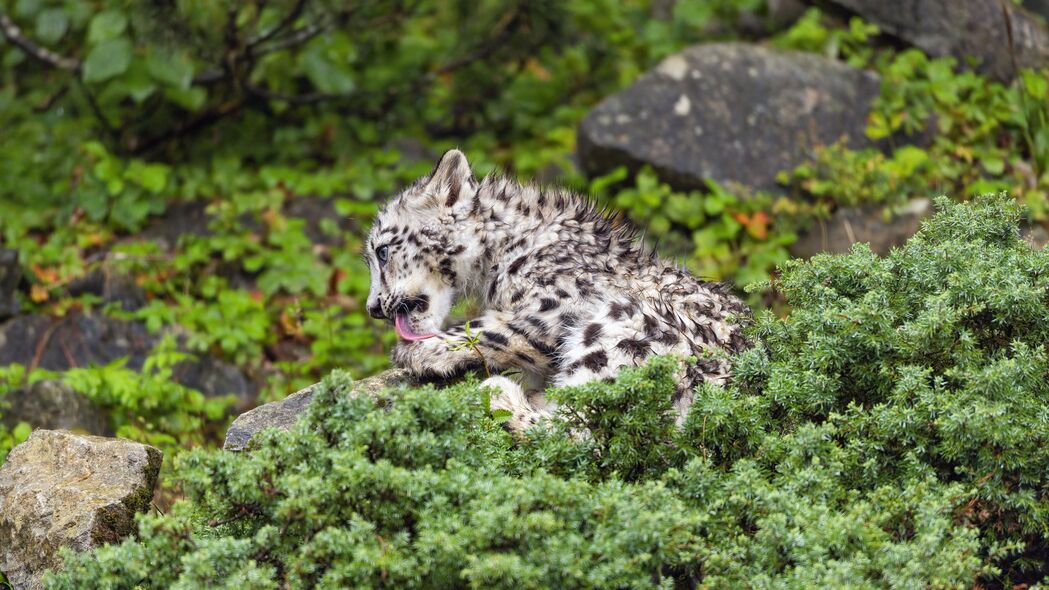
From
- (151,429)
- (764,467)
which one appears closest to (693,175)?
(151,429)

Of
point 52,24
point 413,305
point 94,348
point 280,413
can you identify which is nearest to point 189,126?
point 52,24

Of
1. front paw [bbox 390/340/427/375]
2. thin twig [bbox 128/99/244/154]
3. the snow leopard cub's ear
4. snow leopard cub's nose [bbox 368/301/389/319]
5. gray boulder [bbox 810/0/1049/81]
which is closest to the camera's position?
front paw [bbox 390/340/427/375]

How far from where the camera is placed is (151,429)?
823 centimetres

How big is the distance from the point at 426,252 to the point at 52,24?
19.4ft

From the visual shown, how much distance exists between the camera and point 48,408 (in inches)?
320

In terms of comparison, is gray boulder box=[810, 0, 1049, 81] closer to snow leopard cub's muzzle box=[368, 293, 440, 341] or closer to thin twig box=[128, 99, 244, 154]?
thin twig box=[128, 99, 244, 154]

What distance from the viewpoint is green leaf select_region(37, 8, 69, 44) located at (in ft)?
35.6

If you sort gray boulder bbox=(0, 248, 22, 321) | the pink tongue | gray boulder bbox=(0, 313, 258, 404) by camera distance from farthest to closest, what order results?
gray boulder bbox=(0, 248, 22, 321), gray boulder bbox=(0, 313, 258, 404), the pink tongue

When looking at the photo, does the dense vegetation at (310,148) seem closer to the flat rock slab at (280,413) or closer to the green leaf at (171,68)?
the green leaf at (171,68)

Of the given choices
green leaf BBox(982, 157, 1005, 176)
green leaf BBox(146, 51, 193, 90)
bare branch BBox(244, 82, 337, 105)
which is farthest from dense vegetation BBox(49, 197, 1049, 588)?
bare branch BBox(244, 82, 337, 105)

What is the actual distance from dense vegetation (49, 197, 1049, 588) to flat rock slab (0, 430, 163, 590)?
0.72 m

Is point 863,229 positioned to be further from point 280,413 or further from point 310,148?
point 280,413

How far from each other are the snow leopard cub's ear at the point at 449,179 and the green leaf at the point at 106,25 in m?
4.69

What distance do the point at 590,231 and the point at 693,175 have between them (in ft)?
11.9
